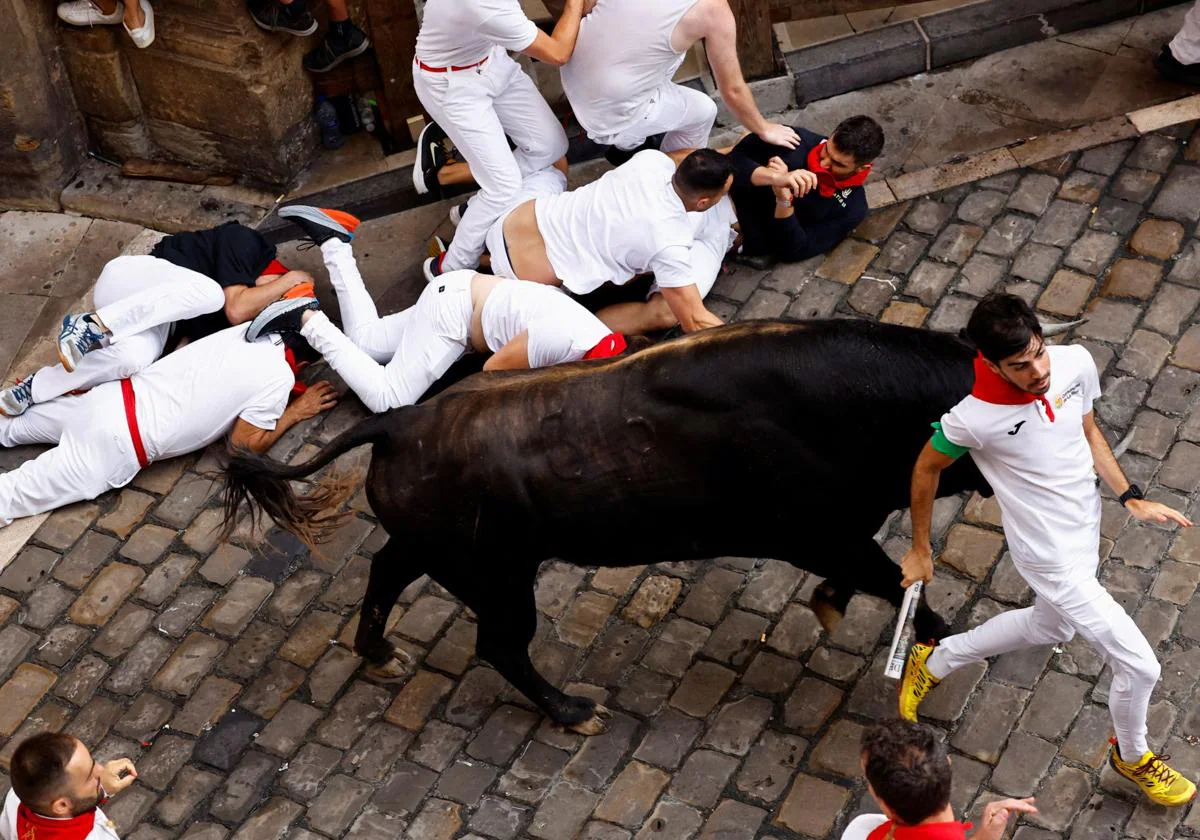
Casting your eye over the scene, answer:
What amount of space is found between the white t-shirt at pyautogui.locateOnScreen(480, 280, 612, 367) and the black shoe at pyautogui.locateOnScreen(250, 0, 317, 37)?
2120 mm

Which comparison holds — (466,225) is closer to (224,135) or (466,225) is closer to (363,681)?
(224,135)

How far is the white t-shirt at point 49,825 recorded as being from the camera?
4859 millimetres

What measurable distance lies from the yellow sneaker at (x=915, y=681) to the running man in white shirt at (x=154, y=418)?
3.11 metres

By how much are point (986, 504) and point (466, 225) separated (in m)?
2.83

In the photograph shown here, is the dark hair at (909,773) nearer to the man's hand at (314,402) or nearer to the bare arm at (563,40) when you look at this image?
the man's hand at (314,402)

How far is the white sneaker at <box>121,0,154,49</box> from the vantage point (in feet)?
26.7

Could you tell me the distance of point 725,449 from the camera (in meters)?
5.20

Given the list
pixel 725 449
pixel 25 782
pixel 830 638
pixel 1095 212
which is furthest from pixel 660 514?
pixel 1095 212

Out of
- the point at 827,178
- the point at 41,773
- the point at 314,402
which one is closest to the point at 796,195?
the point at 827,178

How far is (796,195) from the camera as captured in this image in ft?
23.8

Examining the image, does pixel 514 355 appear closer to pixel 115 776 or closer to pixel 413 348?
pixel 413 348

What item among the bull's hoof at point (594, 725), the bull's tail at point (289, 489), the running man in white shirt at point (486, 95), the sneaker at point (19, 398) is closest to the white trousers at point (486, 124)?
the running man in white shirt at point (486, 95)

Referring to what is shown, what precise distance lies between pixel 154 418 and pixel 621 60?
267 cm

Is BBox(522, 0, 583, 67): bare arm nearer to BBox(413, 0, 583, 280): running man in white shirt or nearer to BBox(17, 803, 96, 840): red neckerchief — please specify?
BBox(413, 0, 583, 280): running man in white shirt
